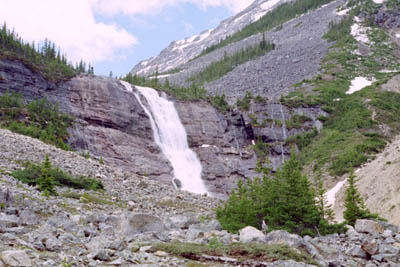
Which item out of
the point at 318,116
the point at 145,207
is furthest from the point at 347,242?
the point at 318,116

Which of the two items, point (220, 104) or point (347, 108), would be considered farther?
point (347, 108)

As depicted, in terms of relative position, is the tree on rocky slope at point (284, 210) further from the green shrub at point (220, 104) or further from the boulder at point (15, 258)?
the green shrub at point (220, 104)

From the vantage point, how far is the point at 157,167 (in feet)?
134

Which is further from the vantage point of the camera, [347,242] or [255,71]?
[255,71]


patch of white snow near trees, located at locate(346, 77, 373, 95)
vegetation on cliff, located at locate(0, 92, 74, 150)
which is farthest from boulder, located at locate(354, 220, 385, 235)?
patch of white snow near trees, located at locate(346, 77, 373, 95)

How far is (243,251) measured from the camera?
10945 millimetres

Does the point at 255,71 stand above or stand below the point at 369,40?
below

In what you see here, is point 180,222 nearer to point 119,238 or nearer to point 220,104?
point 119,238

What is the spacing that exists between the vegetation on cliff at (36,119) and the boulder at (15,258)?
1139 inches

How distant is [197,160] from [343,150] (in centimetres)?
1737

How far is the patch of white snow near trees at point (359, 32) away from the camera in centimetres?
9350

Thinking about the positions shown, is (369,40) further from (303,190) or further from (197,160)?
(303,190)

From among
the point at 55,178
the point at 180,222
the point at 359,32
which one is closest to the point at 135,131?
the point at 55,178

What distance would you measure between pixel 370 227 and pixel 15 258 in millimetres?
13521
